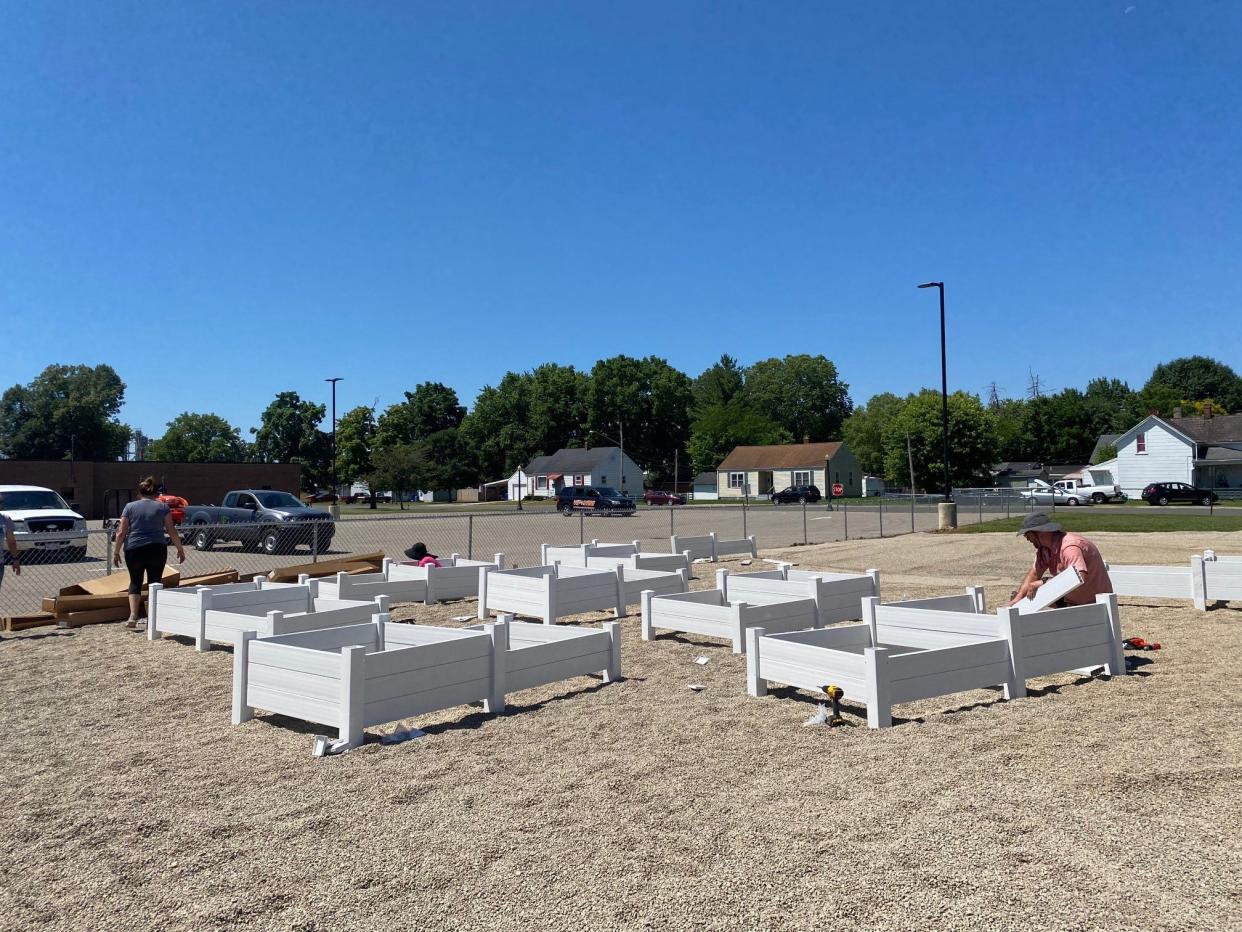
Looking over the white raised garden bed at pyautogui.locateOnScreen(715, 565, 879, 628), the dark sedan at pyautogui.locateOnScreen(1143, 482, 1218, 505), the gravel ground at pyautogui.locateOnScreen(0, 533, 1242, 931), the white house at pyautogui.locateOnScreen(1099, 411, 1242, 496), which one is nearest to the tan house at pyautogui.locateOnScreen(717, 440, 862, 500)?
the white house at pyautogui.locateOnScreen(1099, 411, 1242, 496)

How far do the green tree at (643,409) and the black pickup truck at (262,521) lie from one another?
80.2 metres

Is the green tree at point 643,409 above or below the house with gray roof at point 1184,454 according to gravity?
above

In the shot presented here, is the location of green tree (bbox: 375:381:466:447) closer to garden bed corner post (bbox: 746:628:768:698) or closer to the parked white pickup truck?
the parked white pickup truck

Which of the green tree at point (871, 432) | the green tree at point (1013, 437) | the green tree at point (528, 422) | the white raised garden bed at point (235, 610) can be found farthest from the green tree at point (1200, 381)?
the white raised garden bed at point (235, 610)

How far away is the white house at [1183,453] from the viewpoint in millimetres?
61438

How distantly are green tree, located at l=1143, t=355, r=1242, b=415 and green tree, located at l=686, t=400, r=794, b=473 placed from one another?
43.7 metres

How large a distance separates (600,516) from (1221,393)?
314 ft

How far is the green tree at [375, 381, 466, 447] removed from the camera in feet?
352

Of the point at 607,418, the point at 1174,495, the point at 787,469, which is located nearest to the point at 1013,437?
the point at 787,469

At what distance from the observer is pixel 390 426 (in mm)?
104250

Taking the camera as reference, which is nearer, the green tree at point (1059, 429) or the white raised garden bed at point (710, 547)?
the white raised garden bed at point (710, 547)

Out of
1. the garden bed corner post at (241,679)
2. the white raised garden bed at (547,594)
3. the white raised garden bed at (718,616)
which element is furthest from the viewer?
the white raised garden bed at (547,594)

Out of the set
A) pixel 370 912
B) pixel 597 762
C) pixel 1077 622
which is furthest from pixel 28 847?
pixel 1077 622

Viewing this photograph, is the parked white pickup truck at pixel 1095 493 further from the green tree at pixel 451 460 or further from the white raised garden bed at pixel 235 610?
the green tree at pixel 451 460
